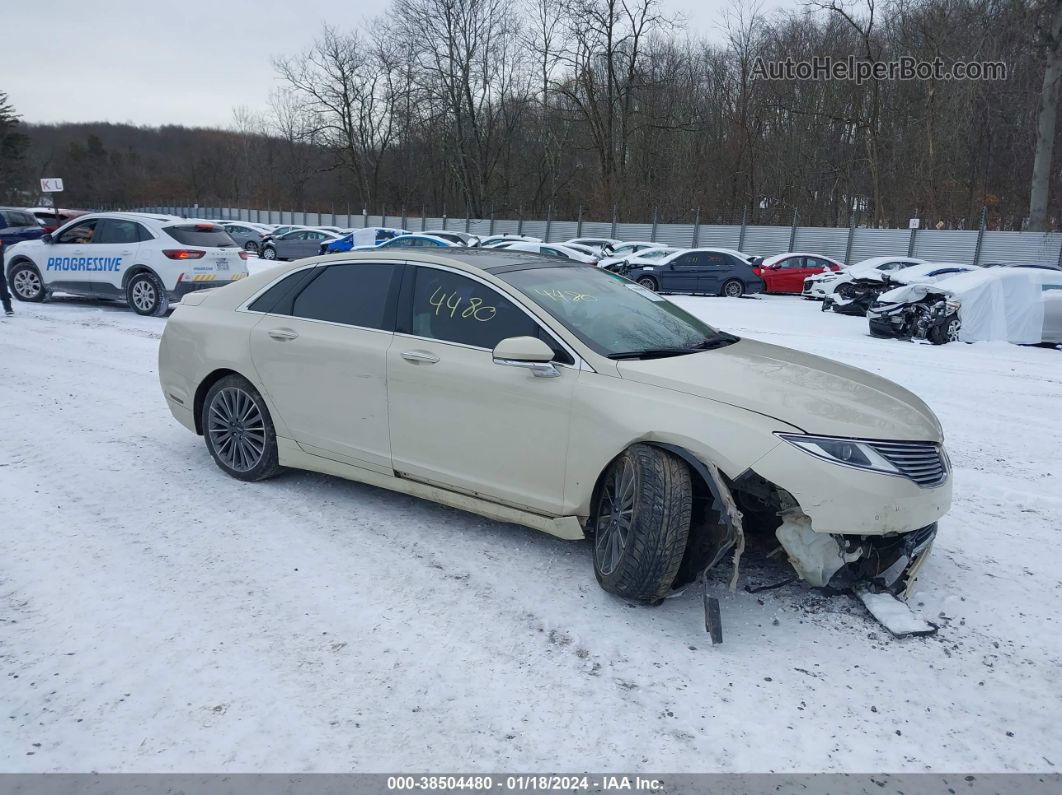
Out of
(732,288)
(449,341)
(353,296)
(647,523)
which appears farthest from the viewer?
(732,288)

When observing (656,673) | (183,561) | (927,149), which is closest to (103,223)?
(183,561)

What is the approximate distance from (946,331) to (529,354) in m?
12.0

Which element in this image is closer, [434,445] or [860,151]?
[434,445]

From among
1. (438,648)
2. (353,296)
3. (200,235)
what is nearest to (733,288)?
(200,235)

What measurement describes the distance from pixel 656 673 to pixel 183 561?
97.4 inches

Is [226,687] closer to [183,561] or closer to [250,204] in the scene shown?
[183,561]

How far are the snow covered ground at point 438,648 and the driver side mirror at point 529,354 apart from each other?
3.47ft

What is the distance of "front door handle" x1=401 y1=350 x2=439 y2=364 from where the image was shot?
410cm

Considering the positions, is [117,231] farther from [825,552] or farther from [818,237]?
[818,237]

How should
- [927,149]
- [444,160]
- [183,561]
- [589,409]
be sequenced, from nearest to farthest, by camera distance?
[589,409] < [183,561] < [927,149] < [444,160]

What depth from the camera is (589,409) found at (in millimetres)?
3588

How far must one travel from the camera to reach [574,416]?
362 centimetres

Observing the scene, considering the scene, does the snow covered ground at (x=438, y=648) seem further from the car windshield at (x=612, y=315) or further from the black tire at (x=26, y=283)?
the black tire at (x=26, y=283)

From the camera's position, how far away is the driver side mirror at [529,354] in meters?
3.62
